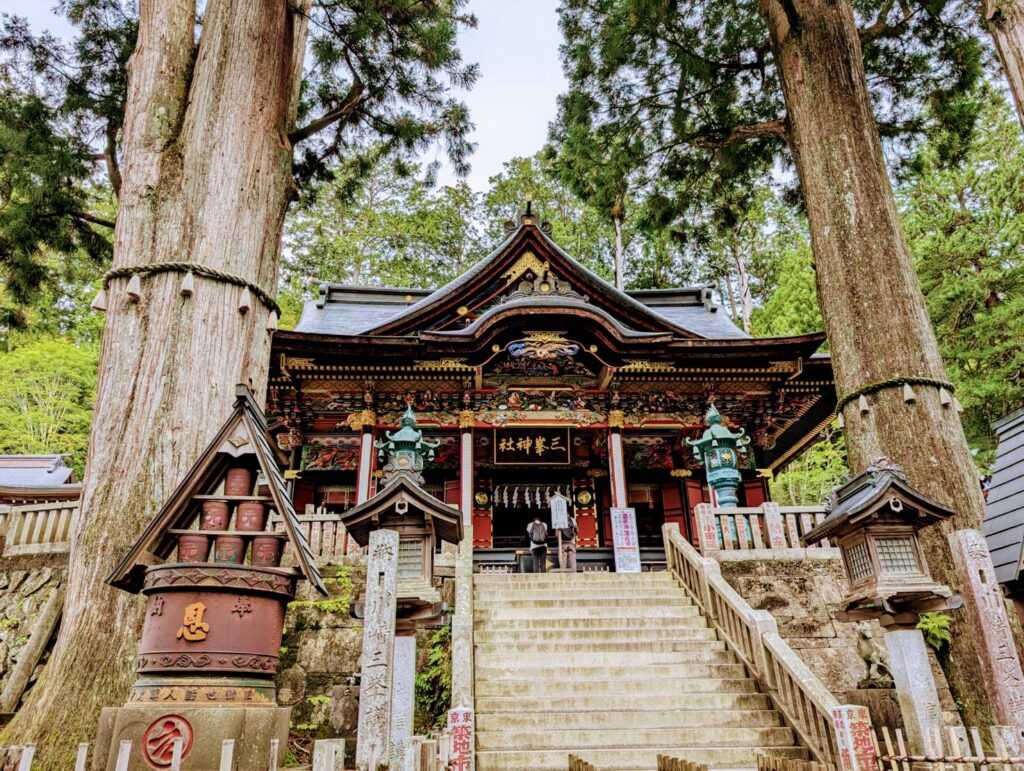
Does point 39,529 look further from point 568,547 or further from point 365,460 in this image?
point 568,547

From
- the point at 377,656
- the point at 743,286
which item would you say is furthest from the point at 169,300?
the point at 743,286

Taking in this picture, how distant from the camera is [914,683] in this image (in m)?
4.50

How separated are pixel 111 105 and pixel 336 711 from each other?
7.29 meters

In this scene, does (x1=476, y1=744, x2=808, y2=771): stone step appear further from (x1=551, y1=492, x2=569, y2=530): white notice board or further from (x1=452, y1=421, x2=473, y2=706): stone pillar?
(x1=551, y1=492, x2=569, y2=530): white notice board

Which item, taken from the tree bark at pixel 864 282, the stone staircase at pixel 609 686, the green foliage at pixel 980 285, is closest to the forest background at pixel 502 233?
the green foliage at pixel 980 285

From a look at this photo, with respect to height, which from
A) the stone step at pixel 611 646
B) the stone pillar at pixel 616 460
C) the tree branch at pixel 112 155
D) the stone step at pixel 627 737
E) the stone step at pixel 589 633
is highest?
the tree branch at pixel 112 155

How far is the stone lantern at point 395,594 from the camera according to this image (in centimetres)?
329

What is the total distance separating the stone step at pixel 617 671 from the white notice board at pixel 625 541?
3831mm

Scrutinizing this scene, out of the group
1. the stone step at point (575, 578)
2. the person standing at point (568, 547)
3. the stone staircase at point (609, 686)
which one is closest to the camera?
the stone staircase at point (609, 686)

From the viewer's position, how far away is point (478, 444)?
43.8 feet

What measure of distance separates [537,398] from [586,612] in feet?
18.7

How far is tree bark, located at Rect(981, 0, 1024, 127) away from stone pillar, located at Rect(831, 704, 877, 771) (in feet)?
15.9

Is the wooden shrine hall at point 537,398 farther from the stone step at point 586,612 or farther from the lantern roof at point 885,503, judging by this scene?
the lantern roof at point 885,503

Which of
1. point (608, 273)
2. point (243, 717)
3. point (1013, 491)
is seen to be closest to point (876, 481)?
point (1013, 491)
